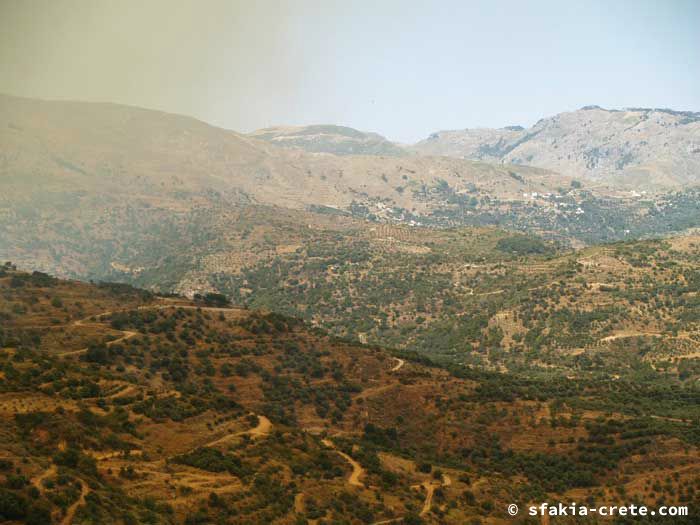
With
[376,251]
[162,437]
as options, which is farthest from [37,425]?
[376,251]

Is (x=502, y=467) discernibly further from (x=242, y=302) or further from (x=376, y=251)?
(x=376, y=251)

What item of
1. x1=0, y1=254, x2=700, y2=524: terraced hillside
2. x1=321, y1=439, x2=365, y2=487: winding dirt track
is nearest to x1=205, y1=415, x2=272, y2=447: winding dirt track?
x1=0, y1=254, x2=700, y2=524: terraced hillside

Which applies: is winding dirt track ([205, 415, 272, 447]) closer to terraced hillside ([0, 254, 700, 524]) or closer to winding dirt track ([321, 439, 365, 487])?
terraced hillside ([0, 254, 700, 524])

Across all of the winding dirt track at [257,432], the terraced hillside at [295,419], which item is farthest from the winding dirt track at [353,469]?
the winding dirt track at [257,432]

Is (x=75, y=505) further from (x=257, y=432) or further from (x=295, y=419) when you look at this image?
(x=295, y=419)

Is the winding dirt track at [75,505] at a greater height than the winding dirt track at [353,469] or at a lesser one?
greater

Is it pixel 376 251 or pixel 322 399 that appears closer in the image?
pixel 322 399

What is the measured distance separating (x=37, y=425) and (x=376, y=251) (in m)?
139

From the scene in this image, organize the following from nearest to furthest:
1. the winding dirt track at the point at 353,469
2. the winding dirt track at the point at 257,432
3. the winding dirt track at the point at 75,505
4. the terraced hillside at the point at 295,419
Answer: the winding dirt track at the point at 75,505, the terraced hillside at the point at 295,419, the winding dirt track at the point at 353,469, the winding dirt track at the point at 257,432

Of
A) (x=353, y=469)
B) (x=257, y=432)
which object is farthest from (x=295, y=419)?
(x=353, y=469)

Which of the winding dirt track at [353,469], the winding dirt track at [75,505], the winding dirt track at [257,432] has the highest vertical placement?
the winding dirt track at [75,505]

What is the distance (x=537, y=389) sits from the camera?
3182 inches

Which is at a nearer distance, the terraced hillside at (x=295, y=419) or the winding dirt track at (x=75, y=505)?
the winding dirt track at (x=75, y=505)

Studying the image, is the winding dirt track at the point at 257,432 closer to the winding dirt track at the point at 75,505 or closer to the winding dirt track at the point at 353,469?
the winding dirt track at the point at 353,469
